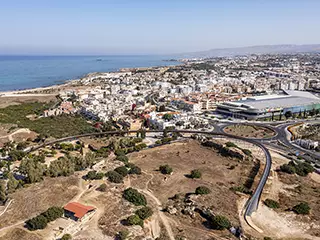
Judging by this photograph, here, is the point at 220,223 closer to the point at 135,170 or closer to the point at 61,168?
the point at 135,170

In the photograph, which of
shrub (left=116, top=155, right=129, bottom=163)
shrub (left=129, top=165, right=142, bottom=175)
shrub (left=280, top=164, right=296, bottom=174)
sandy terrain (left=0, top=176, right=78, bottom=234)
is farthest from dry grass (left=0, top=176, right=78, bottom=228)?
shrub (left=280, top=164, right=296, bottom=174)

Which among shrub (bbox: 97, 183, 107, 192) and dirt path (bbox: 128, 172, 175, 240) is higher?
shrub (bbox: 97, 183, 107, 192)

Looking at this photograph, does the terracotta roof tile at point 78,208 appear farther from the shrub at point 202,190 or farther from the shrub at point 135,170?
the shrub at point 202,190

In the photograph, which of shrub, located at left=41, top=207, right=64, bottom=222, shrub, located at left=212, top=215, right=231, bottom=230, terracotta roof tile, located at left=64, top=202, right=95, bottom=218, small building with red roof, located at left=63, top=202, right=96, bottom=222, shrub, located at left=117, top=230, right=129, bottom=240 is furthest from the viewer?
terracotta roof tile, located at left=64, top=202, right=95, bottom=218

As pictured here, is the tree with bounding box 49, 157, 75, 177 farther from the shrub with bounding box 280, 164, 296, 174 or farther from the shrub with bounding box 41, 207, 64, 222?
the shrub with bounding box 280, 164, 296, 174

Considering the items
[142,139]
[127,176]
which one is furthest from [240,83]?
[127,176]

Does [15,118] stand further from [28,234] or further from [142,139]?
[28,234]

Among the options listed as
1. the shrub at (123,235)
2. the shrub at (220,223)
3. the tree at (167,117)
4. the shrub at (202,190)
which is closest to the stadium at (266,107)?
the tree at (167,117)

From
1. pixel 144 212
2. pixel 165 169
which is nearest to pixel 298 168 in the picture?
pixel 165 169
